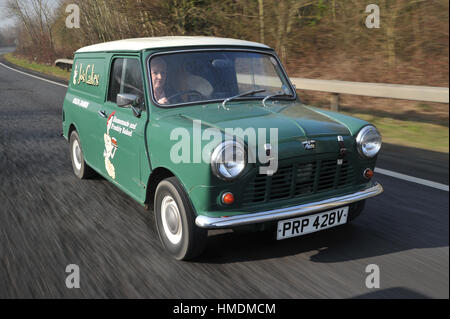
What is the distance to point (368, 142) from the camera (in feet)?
12.1

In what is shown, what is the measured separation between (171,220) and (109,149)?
1.37 m

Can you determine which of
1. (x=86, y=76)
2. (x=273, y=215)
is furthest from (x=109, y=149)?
(x=273, y=215)

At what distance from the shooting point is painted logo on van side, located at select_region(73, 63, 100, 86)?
5.15 meters

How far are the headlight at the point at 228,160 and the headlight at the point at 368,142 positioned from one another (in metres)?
1.05

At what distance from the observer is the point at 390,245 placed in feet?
11.9

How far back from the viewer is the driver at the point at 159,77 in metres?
3.98

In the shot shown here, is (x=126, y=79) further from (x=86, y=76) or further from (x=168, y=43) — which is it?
(x=86, y=76)

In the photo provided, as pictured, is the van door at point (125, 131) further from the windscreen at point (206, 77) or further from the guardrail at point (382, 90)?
the guardrail at point (382, 90)

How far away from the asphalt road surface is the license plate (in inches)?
8.6

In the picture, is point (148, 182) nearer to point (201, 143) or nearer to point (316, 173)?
point (201, 143)
